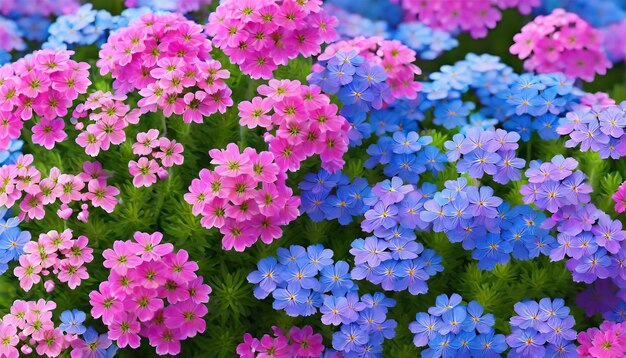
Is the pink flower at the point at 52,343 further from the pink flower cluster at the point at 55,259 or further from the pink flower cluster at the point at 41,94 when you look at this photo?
the pink flower cluster at the point at 41,94

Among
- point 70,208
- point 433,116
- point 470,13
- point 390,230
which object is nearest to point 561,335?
point 390,230

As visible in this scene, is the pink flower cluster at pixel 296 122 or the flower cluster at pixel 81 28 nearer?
the pink flower cluster at pixel 296 122

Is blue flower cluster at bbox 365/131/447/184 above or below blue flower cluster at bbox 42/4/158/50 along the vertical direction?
below

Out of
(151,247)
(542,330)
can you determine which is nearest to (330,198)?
(151,247)

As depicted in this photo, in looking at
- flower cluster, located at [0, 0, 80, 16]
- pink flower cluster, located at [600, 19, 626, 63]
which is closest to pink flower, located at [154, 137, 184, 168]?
flower cluster, located at [0, 0, 80, 16]

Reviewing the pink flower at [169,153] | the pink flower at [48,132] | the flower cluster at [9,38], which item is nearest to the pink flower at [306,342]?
the pink flower at [169,153]

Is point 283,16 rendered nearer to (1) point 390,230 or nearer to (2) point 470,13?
(1) point 390,230

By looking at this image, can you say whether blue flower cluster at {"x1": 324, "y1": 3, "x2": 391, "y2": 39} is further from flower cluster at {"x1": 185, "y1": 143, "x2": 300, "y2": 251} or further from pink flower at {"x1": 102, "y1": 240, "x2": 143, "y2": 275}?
pink flower at {"x1": 102, "y1": 240, "x2": 143, "y2": 275}
